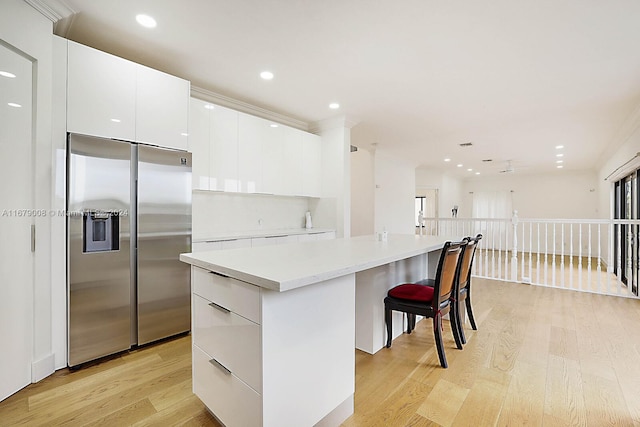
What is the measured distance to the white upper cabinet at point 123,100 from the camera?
215 cm

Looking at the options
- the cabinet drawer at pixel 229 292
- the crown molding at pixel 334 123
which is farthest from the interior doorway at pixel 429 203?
the cabinet drawer at pixel 229 292

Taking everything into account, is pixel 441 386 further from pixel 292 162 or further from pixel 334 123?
pixel 334 123

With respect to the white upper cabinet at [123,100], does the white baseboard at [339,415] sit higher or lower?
lower

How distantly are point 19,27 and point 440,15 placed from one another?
8.58ft

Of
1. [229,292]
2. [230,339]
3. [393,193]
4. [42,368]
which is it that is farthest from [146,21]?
[393,193]

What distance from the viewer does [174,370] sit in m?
2.11

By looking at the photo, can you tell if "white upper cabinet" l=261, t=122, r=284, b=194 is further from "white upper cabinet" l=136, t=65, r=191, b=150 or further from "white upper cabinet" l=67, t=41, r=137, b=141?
"white upper cabinet" l=67, t=41, r=137, b=141

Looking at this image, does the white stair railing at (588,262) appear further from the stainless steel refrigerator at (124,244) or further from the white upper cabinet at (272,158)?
the stainless steel refrigerator at (124,244)

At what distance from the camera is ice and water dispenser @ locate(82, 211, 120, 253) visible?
2.15 m

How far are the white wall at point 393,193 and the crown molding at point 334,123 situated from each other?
2.04 metres

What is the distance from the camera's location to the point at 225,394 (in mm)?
1414

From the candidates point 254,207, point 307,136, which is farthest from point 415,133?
point 254,207

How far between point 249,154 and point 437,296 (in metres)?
2.58

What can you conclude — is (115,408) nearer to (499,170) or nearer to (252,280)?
(252,280)
